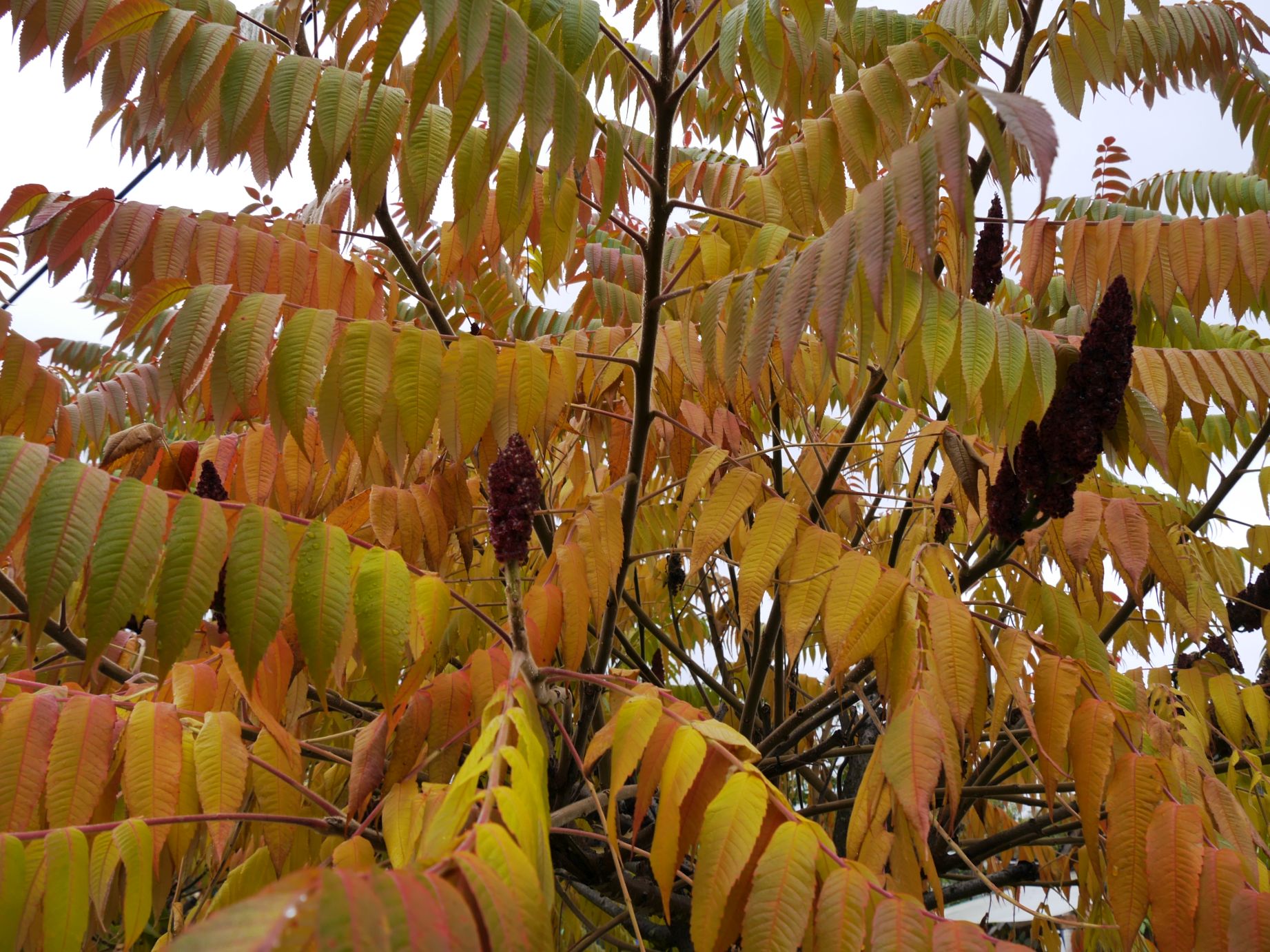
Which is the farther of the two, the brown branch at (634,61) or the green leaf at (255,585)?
the brown branch at (634,61)

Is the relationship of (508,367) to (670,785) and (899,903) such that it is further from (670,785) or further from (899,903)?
(899,903)

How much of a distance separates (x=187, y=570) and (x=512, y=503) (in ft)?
1.80

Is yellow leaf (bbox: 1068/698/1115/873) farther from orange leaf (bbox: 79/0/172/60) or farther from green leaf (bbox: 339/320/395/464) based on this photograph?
orange leaf (bbox: 79/0/172/60)

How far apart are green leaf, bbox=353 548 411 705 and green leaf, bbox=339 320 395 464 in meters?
0.27

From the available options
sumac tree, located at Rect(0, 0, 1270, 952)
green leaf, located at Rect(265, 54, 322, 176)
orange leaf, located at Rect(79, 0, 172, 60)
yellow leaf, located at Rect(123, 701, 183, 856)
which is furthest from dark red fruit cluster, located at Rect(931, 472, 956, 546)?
orange leaf, located at Rect(79, 0, 172, 60)

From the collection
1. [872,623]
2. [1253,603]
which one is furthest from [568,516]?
[1253,603]

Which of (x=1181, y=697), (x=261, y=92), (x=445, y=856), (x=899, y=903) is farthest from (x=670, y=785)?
(x=1181, y=697)

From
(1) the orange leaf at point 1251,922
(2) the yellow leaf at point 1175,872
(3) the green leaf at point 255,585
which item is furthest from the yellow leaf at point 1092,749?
(3) the green leaf at point 255,585

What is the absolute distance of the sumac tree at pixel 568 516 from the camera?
49.8 inches

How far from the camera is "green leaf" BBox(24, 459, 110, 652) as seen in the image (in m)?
1.24

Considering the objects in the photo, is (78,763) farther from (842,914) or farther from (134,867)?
(842,914)

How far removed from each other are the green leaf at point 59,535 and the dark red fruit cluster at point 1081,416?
164 cm

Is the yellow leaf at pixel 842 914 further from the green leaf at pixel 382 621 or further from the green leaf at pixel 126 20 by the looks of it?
the green leaf at pixel 126 20

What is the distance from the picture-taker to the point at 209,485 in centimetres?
191
